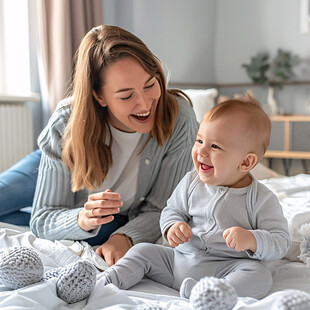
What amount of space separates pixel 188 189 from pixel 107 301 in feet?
1.24

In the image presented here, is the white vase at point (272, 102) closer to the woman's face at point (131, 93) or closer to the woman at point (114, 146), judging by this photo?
the woman at point (114, 146)

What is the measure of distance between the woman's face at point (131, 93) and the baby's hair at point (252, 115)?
327 mm

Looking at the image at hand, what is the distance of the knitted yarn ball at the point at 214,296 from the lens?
71 centimetres

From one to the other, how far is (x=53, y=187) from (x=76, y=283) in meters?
0.64

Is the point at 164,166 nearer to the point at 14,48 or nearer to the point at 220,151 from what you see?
the point at 220,151

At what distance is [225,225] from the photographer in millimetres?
1056

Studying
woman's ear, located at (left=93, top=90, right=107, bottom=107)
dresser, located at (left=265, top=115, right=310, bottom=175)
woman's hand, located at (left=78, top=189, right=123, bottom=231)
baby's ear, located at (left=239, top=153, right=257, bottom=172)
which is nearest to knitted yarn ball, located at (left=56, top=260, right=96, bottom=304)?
woman's hand, located at (left=78, top=189, right=123, bottom=231)

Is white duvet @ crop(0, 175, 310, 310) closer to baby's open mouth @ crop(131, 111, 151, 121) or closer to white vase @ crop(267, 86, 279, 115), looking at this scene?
baby's open mouth @ crop(131, 111, 151, 121)

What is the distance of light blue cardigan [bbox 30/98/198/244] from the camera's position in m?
1.41

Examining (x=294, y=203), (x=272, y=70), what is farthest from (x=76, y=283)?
(x=272, y=70)

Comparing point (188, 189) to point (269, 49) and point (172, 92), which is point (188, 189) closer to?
point (172, 92)

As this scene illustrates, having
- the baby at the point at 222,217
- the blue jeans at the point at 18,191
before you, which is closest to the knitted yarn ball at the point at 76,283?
the baby at the point at 222,217

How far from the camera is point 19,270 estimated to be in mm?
880

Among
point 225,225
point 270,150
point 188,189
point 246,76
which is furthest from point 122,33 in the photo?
point 246,76
